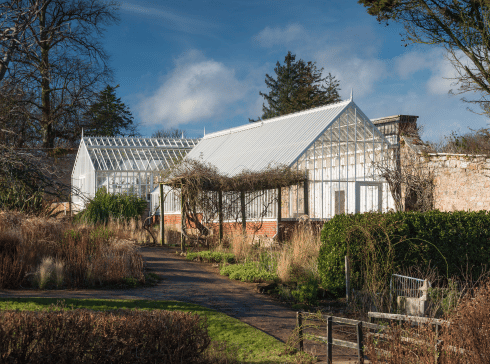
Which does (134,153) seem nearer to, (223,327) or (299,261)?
(299,261)

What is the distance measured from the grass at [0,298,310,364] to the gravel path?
0.39 meters

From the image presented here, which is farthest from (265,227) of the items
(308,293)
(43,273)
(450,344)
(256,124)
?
(450,344)

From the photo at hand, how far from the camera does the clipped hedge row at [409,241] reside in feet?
30.3

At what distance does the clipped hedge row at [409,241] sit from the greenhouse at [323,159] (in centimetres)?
532

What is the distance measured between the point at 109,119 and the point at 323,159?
2637 centimetres

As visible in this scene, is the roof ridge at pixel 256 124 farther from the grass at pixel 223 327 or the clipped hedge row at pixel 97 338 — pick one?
the clipped hedge row at pixel 97 338

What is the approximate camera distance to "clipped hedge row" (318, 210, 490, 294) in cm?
923

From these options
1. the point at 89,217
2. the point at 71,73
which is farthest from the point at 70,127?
the point at 89,217

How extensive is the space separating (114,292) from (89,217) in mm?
9122

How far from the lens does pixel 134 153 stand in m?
27.0

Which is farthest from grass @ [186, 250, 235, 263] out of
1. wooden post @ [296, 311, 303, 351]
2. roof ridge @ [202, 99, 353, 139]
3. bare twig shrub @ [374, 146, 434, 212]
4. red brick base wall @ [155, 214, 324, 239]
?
roof ridge @ [202, 99, 353, 139]

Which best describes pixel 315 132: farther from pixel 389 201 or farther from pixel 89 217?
pixel 89 217

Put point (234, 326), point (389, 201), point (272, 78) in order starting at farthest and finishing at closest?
1. point (272, 78)
2. point (389, 201)
3. point (234, 326)

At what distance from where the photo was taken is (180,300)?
8953 millimetres
